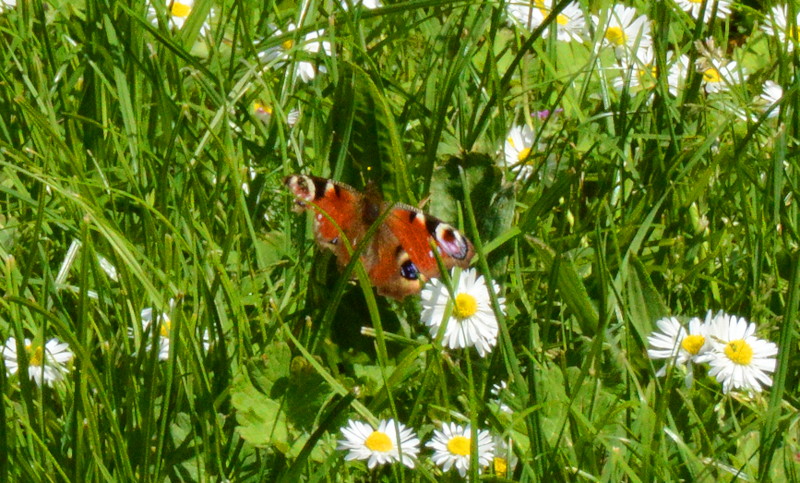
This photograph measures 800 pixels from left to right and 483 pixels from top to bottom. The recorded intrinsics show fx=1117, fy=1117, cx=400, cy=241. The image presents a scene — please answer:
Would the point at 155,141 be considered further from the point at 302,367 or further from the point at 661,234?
the point at 661,234

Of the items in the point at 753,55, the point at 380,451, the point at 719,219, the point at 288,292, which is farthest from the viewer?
the point at 753,55

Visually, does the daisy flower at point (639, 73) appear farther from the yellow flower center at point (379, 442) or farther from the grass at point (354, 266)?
the yellow flower center at point (379, 442)

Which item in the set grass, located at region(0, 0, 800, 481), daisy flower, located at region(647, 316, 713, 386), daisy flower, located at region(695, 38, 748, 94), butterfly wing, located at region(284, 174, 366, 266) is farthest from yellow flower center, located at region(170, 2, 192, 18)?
daisy flower, located at region(647, 316, 713, 386)

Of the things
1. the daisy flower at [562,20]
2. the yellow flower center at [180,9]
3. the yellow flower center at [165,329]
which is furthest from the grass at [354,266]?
the yellow flower center at [180,9]

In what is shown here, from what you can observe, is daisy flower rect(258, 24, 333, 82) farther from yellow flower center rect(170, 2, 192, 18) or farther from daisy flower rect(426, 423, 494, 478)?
daisy flower rect(426, 423, 494, 478)

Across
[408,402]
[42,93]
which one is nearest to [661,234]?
[408,402]

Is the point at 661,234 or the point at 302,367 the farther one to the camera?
the point at 661,234
